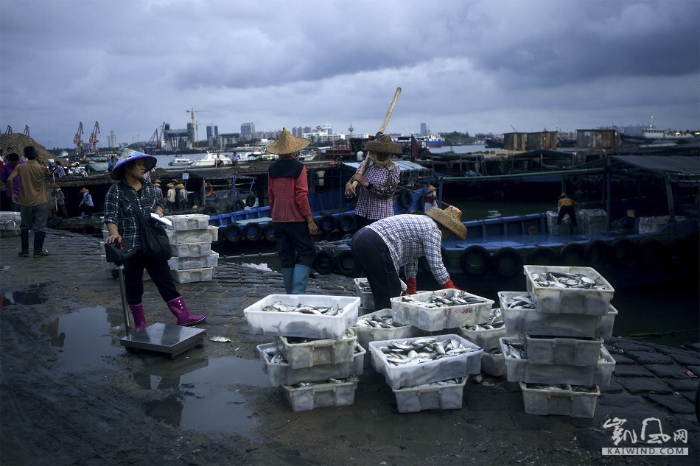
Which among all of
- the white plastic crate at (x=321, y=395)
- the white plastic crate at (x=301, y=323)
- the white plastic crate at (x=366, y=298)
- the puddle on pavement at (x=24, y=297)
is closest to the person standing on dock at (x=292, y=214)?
the white plastic crate at (x=366, y=298)

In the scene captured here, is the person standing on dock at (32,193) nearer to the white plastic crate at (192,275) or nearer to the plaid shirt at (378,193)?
the white plastic crate at (192,275)

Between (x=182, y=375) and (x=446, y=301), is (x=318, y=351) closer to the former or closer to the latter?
(x=446, y=301)

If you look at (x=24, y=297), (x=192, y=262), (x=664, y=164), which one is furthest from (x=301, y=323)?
(x=664, y=164)

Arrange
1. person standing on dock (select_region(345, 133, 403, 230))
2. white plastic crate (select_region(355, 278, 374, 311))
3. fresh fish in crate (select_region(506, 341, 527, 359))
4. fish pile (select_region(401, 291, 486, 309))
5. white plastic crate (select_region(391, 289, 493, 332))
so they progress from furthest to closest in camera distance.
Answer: person standing on dock (select_region(345, 133, 403, 230)) → white plastic crate (select_region(355, 278, 374, 311)) → fish pile (select_region(401, 291, 486, 309)) → white plastic crate (select_region(391, 289, 493, 332)) → fresh fish in crate (select_region(506, 341, 527, 359))

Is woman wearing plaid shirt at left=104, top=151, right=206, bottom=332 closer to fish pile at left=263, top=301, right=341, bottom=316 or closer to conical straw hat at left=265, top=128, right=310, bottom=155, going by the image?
conical straw hat at left=265, top=128, right=310, bottom=155

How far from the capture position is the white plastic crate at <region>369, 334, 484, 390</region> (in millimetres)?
3754

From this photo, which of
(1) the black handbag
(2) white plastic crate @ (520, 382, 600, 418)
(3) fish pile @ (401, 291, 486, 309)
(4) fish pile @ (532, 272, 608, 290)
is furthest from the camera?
(1) the black handbag

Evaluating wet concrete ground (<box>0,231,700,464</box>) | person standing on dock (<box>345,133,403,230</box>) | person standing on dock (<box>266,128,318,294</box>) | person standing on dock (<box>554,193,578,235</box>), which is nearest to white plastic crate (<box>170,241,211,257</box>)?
wet concrete ground (<box>0,231,700,464</box>)

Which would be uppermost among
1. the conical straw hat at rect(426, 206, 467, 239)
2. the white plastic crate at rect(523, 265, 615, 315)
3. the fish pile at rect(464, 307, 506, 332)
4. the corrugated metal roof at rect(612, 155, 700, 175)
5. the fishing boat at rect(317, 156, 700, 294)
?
the corrugated metal roof at rect(612, 155, 700, 175)

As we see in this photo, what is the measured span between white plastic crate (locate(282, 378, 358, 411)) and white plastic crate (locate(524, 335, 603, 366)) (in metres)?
1.29

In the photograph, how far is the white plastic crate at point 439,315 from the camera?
167 inches

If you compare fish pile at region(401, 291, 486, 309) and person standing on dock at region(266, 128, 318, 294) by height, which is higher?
person standing on dock at region(266, 128, 318, 294)

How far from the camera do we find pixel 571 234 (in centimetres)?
1553

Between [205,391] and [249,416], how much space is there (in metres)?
0.58
